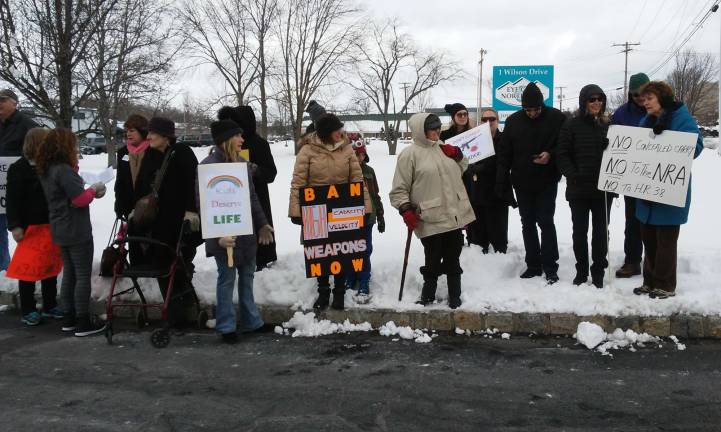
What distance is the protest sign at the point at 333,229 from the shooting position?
19.0 feet

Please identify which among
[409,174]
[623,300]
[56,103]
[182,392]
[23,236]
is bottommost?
[182,392]

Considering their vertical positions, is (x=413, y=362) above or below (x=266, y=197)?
below

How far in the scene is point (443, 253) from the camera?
595cm

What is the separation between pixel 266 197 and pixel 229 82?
34.0 metres

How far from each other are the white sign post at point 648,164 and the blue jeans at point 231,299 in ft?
11.8

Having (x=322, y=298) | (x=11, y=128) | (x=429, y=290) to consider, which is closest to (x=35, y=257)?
(x=11, y=128)

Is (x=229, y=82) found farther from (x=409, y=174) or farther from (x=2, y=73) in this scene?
(x=409, y=174)

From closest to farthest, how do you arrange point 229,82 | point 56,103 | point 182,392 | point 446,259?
point 182,392 → point 446,259 → point 56,103 → point 229,82

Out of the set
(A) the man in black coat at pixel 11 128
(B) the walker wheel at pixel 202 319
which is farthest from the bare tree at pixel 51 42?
(B) the walker wheel at pixel 202 319

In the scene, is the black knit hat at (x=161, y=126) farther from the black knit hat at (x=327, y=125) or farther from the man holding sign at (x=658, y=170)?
the man holding sign at (x=658, y=170)

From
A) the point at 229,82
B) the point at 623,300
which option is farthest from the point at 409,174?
the point at 229,82

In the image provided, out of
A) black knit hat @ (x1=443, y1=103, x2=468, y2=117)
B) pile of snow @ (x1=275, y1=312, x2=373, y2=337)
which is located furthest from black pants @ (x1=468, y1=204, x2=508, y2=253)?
pile of snow @ (x1=275, y1=312, x2=373, y2=337)

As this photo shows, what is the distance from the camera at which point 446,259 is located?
5.89 m

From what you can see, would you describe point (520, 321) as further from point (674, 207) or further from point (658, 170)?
point (658, 170)
